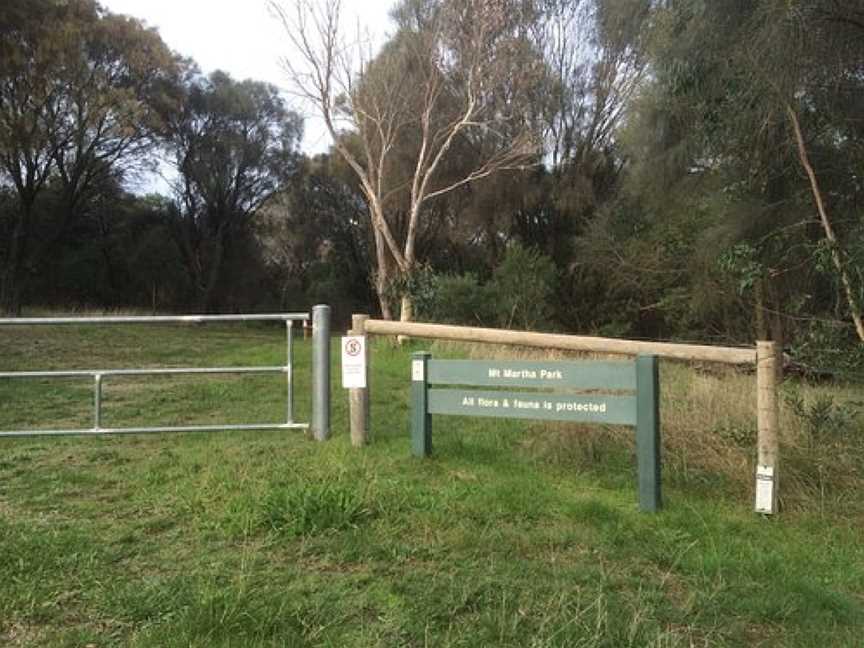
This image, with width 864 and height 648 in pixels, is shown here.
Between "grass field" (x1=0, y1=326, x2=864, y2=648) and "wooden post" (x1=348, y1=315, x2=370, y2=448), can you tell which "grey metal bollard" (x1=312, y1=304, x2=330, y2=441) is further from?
"wooden post" (x1=348, y1=315, x2=370, y2=448)

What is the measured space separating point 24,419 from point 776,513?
23.4 feet

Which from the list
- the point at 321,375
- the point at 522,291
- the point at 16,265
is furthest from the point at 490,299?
the point at 16,265

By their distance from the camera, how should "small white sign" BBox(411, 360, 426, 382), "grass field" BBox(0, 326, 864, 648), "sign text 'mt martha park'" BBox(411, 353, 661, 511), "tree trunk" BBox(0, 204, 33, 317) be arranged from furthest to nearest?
"tree trunk" BBox(0, 204, 33, 317)
"small white sign" BBox(411, 360, 426, 382)
"sign text 'mt martha park'" BBox(411, 353, 661, 511)
"grass field" BBox(0, 326, 864, 648)

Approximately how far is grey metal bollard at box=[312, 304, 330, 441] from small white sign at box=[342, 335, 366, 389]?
0.95 feet

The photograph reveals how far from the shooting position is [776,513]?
530 centimetres

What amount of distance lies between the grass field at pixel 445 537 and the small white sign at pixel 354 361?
0.53 m

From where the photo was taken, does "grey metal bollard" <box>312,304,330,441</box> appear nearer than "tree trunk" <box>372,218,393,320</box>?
Yes

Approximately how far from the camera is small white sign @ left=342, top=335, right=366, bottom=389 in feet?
22.5

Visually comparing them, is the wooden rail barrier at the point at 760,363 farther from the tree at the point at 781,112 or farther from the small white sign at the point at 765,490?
the tree at the point at 781,112

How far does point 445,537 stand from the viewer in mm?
4547

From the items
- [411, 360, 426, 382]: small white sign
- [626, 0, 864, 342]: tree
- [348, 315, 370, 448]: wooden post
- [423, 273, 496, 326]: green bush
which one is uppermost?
[626, 0, 864, 342]: tree

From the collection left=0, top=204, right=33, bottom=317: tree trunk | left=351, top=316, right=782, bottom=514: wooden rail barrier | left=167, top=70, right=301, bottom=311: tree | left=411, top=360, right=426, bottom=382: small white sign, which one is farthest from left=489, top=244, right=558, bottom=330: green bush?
left=167, top=70, right=301, bottom=311: tree

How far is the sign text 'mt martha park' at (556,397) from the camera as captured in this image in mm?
5363

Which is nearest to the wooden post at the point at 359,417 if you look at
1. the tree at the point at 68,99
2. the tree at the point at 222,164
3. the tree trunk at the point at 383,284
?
the tree trunk at the point at 383,284
